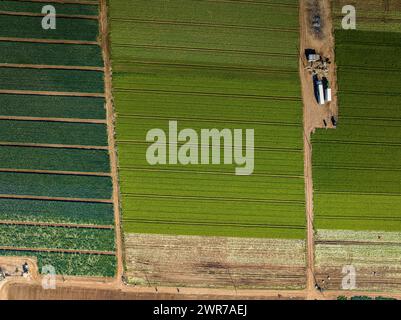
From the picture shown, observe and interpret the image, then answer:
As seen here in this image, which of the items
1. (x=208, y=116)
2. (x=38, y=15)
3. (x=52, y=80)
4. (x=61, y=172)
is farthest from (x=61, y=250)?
(x=38, y=15)

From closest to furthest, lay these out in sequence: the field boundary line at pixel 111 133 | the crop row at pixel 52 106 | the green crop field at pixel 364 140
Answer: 1. the crop row at pixel 52 106
2. the field boundary line at pixel 111 133
3. the green crop field at pixel 364 140

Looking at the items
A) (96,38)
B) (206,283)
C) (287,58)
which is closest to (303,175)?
(287,58)

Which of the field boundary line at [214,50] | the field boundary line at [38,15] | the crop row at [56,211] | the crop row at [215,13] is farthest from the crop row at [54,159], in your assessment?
the crop row at [215,13]

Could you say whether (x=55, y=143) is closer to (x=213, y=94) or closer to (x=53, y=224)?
(x=53, y=224)

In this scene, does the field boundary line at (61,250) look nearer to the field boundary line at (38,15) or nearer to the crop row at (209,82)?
the crop row at (209,82)

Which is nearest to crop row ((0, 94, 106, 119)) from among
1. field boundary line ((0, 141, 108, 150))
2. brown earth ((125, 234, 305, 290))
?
field boundary line ((0, 141, 108, 150))

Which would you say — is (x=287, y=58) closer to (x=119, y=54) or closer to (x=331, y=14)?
(x=331, y=14)

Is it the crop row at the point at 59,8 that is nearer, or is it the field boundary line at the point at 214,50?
the crop row at the point at 59,8
